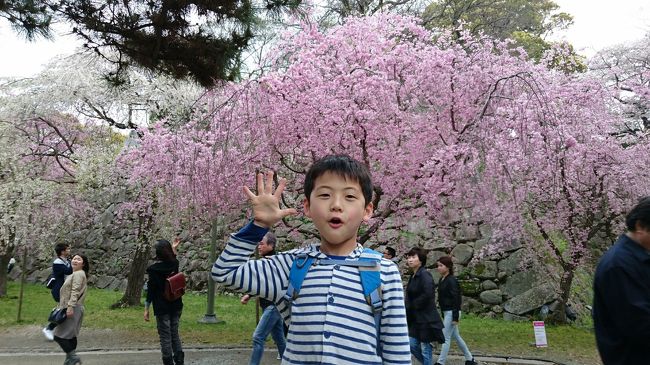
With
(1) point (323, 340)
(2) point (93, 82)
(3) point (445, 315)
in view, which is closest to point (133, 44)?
(1) point (323, 340)

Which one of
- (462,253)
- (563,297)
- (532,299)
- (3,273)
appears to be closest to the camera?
(563,297)

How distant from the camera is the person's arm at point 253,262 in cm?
202

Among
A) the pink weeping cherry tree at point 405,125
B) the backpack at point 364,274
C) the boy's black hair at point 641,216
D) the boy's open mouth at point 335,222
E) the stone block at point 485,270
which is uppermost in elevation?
the pink weeping cherry tree at point 405,125

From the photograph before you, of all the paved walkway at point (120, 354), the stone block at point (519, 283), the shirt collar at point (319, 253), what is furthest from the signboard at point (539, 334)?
the shirt collar at point (319, 253)

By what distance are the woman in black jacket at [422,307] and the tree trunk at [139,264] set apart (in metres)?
8.02

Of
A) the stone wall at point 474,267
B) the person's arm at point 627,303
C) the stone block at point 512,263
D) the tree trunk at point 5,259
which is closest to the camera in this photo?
the person's arm at point 627,303

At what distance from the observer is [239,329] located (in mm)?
10078

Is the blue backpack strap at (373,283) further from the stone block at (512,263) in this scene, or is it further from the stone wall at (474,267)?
the stone block at (512,263)

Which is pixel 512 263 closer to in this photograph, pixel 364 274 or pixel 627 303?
pixel 627 303

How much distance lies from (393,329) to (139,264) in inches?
471

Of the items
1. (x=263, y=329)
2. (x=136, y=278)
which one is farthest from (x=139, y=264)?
(x=263, y=329)

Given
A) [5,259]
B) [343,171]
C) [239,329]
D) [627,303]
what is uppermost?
[343,171]

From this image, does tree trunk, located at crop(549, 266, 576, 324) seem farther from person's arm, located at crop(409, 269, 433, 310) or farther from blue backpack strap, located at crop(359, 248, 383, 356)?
blue backpack strap, located at crop(359, 248, 383, 356)

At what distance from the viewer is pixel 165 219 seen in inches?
478
